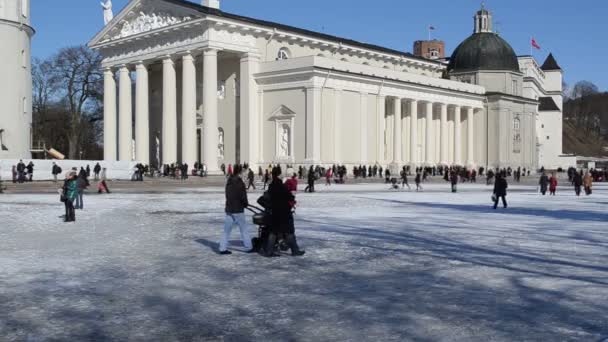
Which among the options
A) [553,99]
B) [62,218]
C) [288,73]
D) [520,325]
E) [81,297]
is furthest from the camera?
Answer: [553,99]

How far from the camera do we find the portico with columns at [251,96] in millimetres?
54531

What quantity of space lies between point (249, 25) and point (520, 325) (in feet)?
163

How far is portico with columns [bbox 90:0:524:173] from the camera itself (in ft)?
179

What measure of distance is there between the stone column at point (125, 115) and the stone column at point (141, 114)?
1.91m

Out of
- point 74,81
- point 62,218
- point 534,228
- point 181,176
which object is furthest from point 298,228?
point 74,81

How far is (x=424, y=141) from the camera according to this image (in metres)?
67.0

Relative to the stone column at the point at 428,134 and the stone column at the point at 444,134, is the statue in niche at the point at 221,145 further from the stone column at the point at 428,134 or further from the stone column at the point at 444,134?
the stone column at the point at 444,134

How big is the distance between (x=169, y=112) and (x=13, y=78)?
12977mm

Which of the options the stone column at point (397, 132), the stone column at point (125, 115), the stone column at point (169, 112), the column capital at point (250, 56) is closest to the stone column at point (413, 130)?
the stone column at point (397, 132)

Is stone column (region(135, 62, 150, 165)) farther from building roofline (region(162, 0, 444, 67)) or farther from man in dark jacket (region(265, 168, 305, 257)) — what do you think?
man in dark jacket (region(265, 168, 305, 257))

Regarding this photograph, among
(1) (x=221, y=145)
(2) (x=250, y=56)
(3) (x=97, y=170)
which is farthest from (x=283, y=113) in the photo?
(3) (x=97, y=170)

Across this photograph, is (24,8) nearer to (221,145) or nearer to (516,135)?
(221,145)

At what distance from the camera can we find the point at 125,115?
208 ft

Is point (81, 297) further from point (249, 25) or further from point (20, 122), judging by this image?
point (249, 25)
